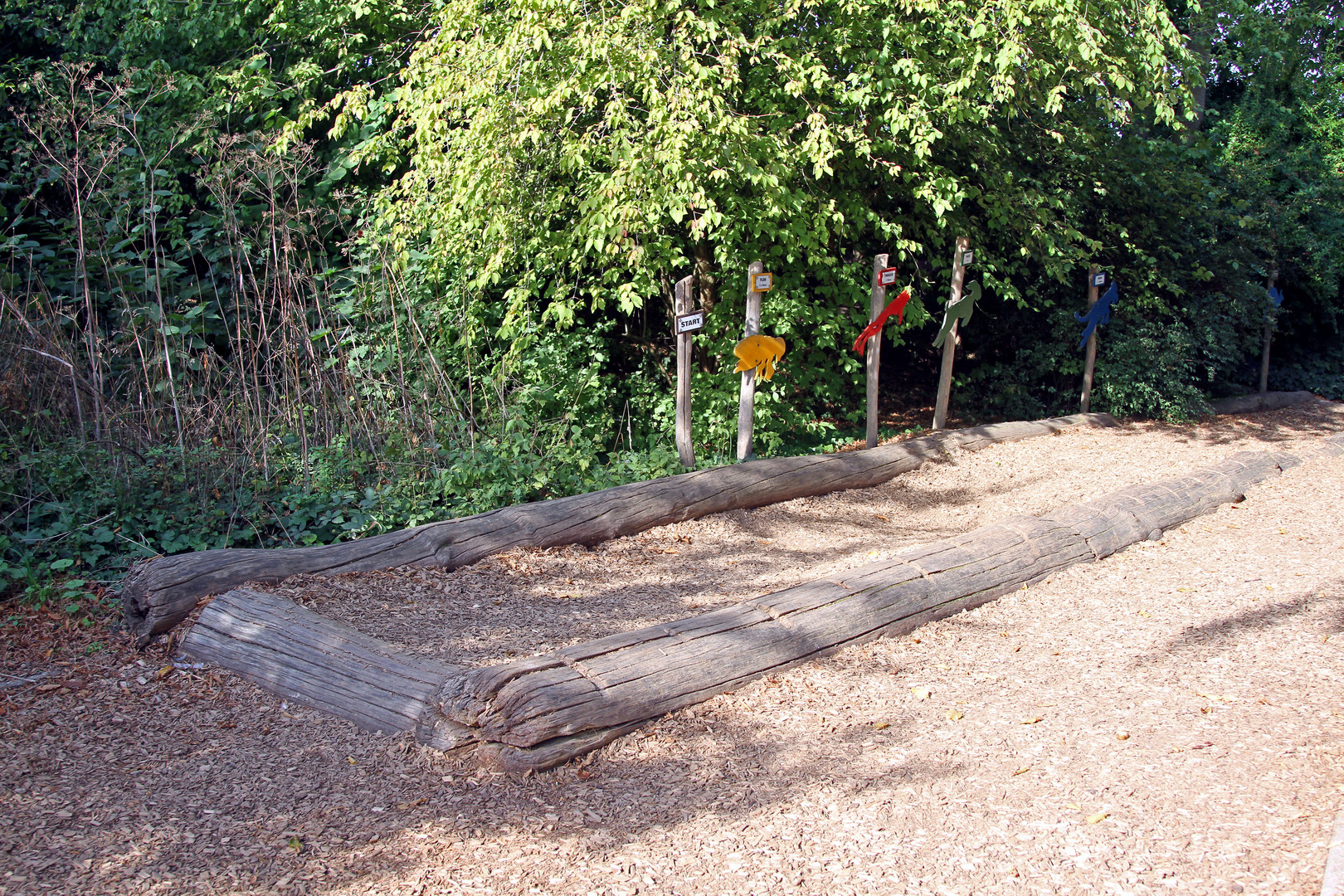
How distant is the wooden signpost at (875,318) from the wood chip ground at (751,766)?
369 centimetres

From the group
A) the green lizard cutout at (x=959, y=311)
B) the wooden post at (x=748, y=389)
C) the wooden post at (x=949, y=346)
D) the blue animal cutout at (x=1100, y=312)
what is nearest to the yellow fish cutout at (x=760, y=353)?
the wooden post at (x=748, y=389)

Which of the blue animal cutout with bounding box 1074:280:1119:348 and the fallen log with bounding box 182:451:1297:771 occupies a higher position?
the blue animal cutout with bounding box 1074:280:1119:348

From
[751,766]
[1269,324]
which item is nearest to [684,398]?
[751,766]

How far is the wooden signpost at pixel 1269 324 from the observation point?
12.3m

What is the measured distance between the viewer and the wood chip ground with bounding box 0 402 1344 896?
110 inches

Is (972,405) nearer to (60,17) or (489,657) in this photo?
(489,657)

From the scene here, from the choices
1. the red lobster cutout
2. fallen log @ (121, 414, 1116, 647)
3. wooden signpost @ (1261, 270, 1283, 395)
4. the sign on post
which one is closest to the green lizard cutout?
the sign on post

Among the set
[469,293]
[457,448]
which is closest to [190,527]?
[457,448]

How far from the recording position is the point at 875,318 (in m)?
8.78

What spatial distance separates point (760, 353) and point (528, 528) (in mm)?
2968

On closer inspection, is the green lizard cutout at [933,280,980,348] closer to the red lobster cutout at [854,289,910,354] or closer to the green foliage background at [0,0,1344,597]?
the green foliage background at [0,0,1344,597]

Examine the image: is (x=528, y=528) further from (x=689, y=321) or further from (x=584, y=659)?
(x=689, y=321)

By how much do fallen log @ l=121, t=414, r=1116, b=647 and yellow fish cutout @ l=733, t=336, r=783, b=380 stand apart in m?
0.87

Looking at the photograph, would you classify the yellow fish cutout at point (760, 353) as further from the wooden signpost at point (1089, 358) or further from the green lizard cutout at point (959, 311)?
the wooden signpost at point (1089, 358)
